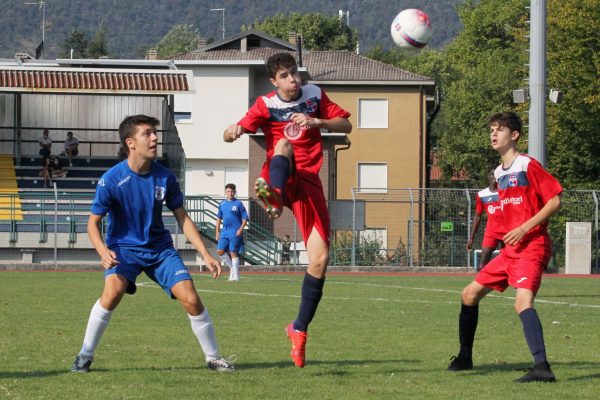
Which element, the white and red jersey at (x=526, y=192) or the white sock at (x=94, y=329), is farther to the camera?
the white sock at (x=94, y=329)

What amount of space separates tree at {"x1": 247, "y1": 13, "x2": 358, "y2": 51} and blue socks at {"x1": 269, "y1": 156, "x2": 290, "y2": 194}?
313 ft

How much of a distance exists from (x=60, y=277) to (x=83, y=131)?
A: 19138 mm

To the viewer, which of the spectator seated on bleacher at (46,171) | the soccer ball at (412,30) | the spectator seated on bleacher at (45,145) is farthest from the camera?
the spectator seated on bleacher at (45,145)

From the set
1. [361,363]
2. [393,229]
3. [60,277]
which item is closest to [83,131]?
[393,229]

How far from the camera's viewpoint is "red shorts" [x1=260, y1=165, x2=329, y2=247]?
9109 mm

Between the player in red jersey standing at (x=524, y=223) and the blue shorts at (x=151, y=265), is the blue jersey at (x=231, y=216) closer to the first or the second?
the blue shorts at (x=151, y=265)

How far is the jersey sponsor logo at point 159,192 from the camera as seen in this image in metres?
8.84

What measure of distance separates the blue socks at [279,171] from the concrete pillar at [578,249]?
84.2ft

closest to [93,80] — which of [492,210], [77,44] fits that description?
[492,210]

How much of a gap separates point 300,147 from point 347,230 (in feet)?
84.4

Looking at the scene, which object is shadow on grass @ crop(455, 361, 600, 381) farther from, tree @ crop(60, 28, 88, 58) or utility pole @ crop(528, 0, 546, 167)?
tree @ crop(60, 28, 88, 58)

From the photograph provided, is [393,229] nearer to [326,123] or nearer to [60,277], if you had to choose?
[60,277]

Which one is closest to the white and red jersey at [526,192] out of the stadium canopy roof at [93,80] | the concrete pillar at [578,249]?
the concrete pillar at [578,249]

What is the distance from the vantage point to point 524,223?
28.2 ft
